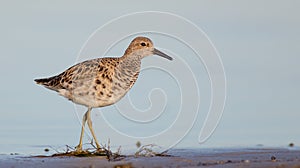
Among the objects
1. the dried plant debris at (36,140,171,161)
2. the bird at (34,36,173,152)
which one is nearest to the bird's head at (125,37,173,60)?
the bird at (34,36,173,152)

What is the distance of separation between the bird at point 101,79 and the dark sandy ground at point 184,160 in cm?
173

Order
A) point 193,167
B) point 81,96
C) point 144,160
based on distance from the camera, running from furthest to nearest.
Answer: point 81,96 < point 144,160 < point 193,167

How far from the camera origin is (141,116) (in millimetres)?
14438

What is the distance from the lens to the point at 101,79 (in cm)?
1366

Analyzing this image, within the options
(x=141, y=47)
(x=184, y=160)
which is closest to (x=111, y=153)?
(x=184, y=160)

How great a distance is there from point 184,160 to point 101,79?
2.99 metres

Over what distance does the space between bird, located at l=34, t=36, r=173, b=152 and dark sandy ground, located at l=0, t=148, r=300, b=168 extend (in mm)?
1726

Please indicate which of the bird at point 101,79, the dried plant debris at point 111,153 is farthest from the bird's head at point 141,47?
the dried plant debris at point 111,153

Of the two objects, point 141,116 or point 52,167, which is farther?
point 141,116

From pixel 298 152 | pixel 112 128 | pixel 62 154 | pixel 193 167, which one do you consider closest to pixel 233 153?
pixel 298 152

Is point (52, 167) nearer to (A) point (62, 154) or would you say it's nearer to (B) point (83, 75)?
(A) point (62, 154)

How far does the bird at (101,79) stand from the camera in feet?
44.6

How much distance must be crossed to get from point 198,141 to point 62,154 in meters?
3.42

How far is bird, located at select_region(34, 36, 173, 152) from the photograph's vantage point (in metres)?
13.6
